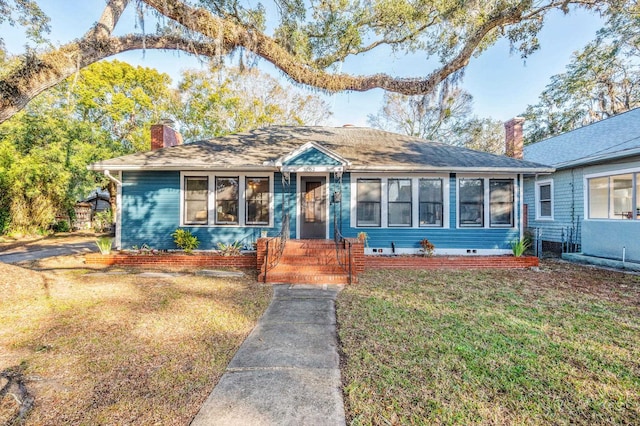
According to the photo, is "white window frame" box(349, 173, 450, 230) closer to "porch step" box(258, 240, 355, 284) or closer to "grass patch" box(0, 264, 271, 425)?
"porch step" box(258, 240, 355, 284)

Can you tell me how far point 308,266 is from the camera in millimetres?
7254

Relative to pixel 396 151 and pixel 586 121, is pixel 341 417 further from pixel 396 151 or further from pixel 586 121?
pixel 586 121

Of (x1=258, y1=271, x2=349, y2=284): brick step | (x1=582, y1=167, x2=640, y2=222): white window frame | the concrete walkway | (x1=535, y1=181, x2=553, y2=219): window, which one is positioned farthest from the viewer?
(x1=535, y1=181, x2=553, y2=219): window

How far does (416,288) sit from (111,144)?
65.1ft

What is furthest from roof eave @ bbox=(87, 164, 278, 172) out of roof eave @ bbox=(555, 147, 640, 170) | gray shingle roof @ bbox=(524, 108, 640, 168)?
gray shingle roof @ bbox=(524, 108, 640, 168)

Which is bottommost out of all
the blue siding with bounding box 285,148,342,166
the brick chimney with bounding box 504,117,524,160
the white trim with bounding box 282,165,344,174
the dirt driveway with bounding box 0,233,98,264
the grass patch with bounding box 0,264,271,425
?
the grass patch with bounding box 0,264,271,425

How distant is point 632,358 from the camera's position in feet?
10.6

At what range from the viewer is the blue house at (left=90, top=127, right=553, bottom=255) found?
911 centimetres

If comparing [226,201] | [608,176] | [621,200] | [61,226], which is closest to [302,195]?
[226,201]

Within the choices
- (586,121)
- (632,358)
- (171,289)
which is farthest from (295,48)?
(586,121)

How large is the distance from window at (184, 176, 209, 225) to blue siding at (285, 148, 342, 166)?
10.5 feet

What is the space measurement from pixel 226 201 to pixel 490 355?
8166 mm

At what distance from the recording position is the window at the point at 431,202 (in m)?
9.36

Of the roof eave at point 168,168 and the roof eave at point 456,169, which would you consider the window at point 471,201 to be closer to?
the roof eave at point 456,169
